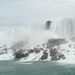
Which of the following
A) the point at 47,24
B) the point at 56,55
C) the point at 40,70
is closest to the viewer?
the point at 40,70

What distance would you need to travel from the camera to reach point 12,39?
54.8m

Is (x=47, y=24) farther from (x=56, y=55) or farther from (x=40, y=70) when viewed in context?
(x=40, y=70)

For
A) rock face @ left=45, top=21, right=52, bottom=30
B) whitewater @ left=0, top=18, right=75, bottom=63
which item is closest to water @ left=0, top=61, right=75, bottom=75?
whitewater @ left=0, top=18, right=75, bottom=63

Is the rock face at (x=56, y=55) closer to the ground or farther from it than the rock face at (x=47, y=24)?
closer to the ground

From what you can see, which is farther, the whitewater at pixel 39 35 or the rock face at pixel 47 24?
the rock face at pixel 47 24

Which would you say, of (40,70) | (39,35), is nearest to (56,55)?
(40,70)

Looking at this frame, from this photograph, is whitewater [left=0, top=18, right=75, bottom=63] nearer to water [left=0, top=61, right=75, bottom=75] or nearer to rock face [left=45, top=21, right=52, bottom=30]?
rock face [left=45, top=21, right=52, bottom=30]

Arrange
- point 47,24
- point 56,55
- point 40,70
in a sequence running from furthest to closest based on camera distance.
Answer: point 47,24, point 56,55, point 40,70

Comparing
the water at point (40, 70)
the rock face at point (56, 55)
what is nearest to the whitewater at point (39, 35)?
the rock face at point (56, 55)

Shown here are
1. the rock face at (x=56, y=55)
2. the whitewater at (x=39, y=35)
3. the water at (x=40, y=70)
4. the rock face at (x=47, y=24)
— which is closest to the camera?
the water at (x=40, y=70)

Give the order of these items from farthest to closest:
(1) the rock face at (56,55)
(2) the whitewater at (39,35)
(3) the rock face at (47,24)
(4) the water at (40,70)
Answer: (3) the rock face at (47,24) → (2) the whitewater at (39,35) → (1) the rock face at (56,55) → (4) the water at (40,70)

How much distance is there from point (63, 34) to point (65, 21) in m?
3.83

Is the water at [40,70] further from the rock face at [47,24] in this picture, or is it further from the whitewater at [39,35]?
the rock face at [47,24]

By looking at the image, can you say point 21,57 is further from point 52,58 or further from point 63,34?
point 63,34
